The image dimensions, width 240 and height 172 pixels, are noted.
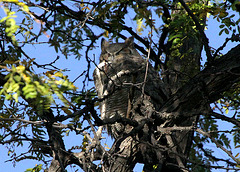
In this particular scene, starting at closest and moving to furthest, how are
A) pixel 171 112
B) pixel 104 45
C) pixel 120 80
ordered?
pixel 171 112
pixel 120 80
pixel 104 45

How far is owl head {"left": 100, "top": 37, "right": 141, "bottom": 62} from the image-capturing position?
4.67 meters

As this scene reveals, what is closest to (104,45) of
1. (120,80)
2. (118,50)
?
(118,50)

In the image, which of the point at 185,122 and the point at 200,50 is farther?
the point at 200,50

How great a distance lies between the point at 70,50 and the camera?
150 inches

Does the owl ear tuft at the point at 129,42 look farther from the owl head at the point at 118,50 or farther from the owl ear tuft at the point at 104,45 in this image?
the owl ear tuft at the point at 104,45

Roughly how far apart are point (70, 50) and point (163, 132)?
5.30 ft

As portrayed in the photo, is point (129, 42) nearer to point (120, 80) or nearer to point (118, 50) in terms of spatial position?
point (118, 50)

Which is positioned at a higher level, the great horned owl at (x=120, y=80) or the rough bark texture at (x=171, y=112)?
the great horned owl at (x=120, y=80)

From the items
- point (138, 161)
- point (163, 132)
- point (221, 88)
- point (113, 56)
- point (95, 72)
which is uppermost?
point (113, 56)

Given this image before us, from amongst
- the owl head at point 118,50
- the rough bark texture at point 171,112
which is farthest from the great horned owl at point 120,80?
the rough bark texture at point 171,112

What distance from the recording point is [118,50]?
15.6ft

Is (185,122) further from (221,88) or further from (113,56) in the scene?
(113,56)

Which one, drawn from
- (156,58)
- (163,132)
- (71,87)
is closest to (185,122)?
(163,132)

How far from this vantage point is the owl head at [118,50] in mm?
4668
